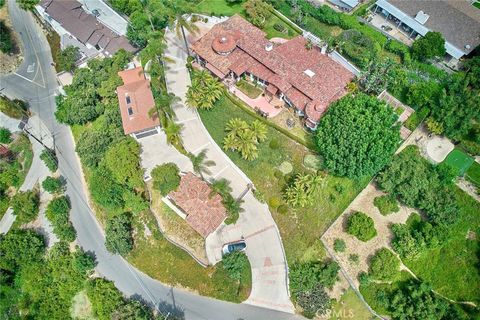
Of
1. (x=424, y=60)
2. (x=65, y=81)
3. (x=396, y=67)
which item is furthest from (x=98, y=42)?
(x=424, y=60)

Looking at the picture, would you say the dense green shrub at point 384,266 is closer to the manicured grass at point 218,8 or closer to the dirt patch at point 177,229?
the dirt patch at point 177,229

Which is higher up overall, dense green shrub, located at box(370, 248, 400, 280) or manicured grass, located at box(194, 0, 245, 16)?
manicured grass, located at box(194, 0, 245, 16)

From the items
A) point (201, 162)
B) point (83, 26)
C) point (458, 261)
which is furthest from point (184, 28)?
point (458, 261)

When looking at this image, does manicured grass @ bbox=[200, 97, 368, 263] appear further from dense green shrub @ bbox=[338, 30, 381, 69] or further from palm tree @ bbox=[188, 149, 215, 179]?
dense green shrub @ bbox=[338, 30, 381, 69]

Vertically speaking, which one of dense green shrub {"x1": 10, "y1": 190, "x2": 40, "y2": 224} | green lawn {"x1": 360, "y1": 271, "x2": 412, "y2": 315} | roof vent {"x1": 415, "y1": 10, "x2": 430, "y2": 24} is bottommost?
dense green shrub {"x1": 10, "y1": 190, "x2": 40, "y2": 224}

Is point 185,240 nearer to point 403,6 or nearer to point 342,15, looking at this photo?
point 342,15

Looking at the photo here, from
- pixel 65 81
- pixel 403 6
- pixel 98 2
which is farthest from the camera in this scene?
pixel 98 2

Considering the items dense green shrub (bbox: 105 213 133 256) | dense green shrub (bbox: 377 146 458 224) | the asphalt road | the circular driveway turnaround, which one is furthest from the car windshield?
the circular driveway turnaround
